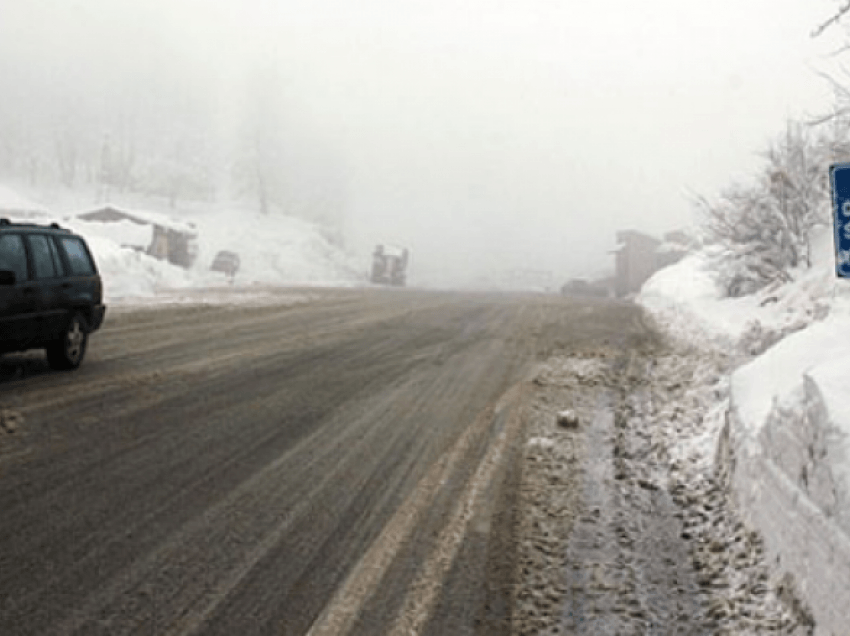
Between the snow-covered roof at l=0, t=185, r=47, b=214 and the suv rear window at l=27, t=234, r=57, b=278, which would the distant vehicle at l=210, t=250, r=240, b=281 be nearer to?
the snow-covered roof at l=0, t=185, r=47, b=214

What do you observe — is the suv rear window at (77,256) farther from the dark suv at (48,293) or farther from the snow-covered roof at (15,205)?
the snow-covered roof at (15,205)

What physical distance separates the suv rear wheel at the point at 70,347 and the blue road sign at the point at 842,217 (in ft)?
27.6

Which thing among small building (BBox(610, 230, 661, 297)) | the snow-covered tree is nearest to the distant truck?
small building (BBox(610, 230, 661, 297))

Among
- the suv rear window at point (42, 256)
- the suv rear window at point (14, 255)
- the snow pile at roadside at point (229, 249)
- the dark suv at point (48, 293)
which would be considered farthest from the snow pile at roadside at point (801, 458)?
the snow pile at roadside at point (229, 249)

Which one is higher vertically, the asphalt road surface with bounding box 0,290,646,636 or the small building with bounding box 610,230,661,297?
the small building with bounding box 610,230,661,297

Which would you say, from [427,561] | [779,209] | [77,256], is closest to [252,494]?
[427,561]

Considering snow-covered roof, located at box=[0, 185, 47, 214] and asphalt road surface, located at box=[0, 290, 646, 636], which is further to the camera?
snow-covered roof, located at box=[0, 185, 47, 214]

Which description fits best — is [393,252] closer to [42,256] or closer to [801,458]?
[42,256]

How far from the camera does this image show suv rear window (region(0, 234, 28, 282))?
8242mm

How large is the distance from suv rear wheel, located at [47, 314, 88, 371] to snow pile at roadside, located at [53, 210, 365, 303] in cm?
1054

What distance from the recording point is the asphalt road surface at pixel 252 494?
3.62m

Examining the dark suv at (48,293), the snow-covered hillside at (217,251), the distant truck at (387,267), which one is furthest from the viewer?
the distant truck at (387,267)

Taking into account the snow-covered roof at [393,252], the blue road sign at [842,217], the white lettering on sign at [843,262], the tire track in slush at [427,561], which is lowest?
the tire track in slush at [427,561]

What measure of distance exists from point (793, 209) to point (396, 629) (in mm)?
16473
